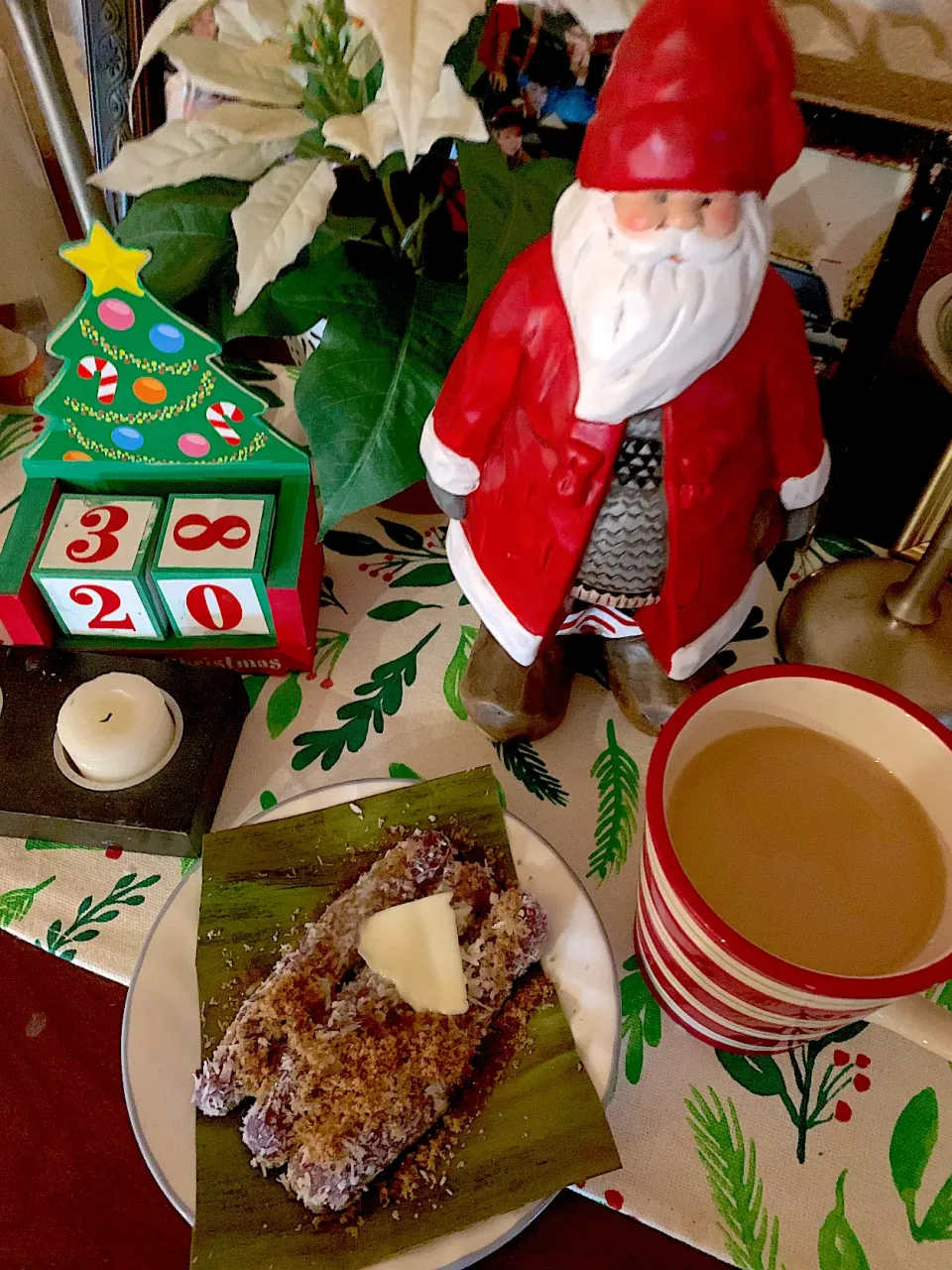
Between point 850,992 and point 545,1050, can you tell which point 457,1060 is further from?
point 850,992

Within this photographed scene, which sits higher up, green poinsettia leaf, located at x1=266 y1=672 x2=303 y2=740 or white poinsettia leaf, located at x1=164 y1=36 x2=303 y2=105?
white poinsettia leaf, located at x1=164 y1=36 x2=303 y2=105

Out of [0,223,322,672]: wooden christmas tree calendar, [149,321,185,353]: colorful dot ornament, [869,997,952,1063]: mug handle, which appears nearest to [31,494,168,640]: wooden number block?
[0,223,322,672]: wooden christmas tree calendar

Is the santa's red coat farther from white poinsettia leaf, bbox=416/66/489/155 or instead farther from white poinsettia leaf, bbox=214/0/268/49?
white poinsettia leaf, bbox=214/0/268/49

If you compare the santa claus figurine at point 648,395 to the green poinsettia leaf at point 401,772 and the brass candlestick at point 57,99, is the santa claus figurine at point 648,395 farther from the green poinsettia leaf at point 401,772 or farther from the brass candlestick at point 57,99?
the brass candlestick at point 57,99

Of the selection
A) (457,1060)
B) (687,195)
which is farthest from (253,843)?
(687,195)

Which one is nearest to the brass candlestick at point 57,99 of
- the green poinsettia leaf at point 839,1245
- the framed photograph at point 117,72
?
the framed photograph at point 117,72

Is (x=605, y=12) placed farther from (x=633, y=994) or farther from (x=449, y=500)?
(x=633, y=994)

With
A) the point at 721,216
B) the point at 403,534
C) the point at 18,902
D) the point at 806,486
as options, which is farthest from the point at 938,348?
the point at 18,902
